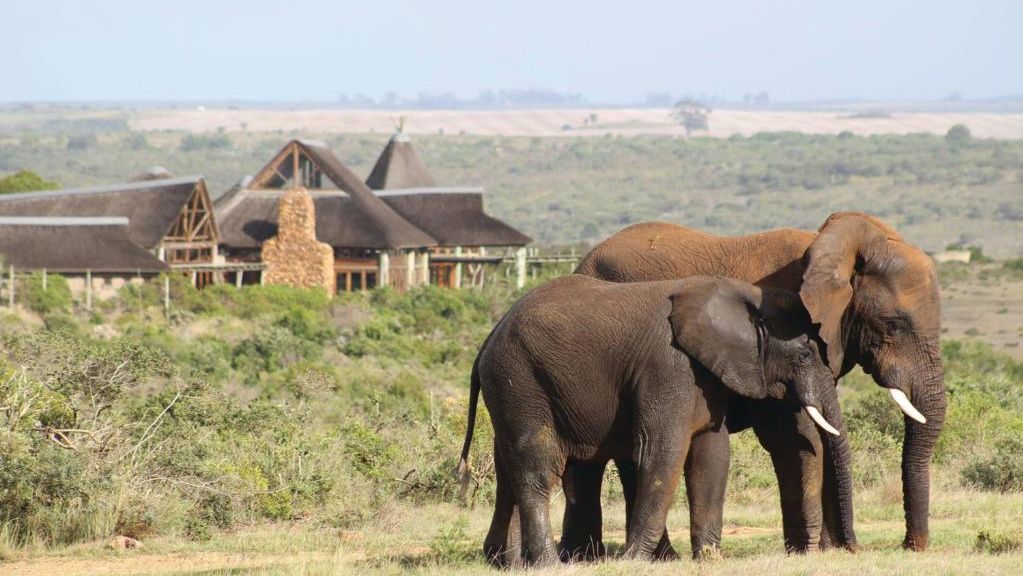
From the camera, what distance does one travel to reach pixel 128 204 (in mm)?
45094

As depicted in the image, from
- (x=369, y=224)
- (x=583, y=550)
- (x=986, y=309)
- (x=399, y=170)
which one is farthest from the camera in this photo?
(x=399, y=170)

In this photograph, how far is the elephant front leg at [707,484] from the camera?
11016 millimetres

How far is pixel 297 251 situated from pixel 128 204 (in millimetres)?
4973

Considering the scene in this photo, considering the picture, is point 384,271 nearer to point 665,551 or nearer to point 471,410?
point 471,410

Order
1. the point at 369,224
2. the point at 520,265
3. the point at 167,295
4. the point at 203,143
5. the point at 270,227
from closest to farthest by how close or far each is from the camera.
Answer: the point at 167,295, the point at 369,224, the point at 270,227, the point at 520,265, the point at 203,143

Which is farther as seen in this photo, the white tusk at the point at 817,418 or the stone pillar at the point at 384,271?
the stone pillar at the point at 384,271

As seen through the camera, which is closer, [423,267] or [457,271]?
[423,267]

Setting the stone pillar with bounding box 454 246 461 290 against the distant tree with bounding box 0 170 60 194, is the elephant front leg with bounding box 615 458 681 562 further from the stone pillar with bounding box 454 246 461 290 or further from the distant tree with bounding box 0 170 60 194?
the distant tree with bounding box 0 170 60 194

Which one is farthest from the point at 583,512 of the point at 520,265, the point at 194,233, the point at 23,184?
the point at 23,184

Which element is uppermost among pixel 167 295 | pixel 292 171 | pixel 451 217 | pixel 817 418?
pixel 817 418

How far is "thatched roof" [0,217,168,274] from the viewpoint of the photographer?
39.8 m

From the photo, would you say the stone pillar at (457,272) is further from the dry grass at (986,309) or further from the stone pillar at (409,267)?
the dry grass at (986,309)

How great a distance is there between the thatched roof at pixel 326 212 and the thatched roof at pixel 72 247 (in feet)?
24.1

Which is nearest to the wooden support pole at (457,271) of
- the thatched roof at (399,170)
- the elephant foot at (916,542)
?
the thatched roof at (399,170)
